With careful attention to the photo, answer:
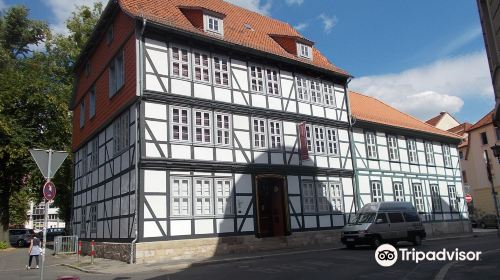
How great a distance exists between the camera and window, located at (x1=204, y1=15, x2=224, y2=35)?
69.6 ft

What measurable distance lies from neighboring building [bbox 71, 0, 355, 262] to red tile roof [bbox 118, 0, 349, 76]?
117 millimetres

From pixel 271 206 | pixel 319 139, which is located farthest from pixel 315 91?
pixel 271 206

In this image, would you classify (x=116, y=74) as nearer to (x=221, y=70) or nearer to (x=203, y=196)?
(x=221, y=70)

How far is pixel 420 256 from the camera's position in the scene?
16125mm

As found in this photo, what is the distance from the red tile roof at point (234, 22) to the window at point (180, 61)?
0.99 metres

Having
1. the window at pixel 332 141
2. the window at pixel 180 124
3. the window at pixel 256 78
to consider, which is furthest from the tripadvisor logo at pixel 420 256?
the window at pixel 256 78

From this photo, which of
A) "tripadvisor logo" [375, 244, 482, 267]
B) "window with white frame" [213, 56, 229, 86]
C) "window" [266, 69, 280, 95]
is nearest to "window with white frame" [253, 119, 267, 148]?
"window" [266, 69, 280, 95]

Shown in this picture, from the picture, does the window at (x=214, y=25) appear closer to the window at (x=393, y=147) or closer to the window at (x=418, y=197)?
the window at (x=393, y=147)

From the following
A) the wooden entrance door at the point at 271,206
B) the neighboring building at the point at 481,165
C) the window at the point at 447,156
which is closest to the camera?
the wooden entrance door at the point at 271,206

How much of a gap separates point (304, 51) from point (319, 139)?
17.4ft

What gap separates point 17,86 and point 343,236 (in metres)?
26.8

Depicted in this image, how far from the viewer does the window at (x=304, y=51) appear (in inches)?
1005

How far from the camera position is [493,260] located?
1415cm

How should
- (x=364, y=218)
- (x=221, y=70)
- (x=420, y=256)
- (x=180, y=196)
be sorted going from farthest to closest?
(x=221, y=70) → (x=364, y=218) → (x=180, y=196) → (x=420, y=256)
